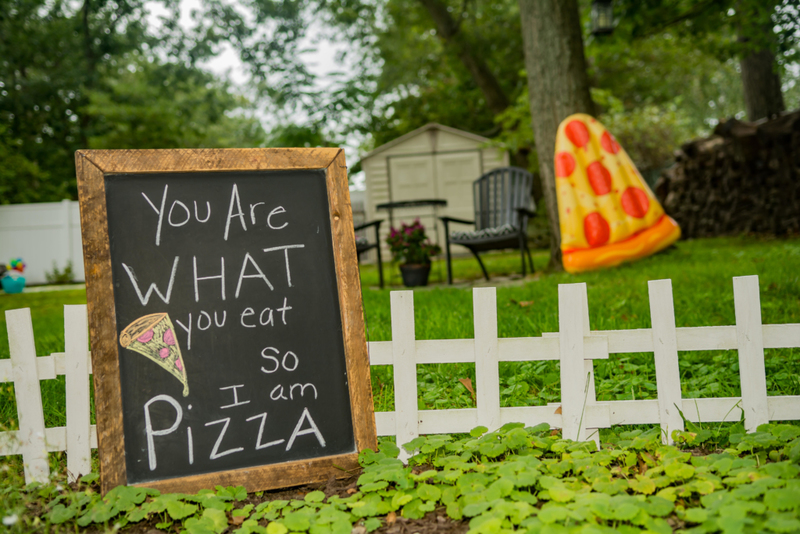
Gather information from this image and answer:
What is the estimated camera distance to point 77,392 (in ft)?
5.08

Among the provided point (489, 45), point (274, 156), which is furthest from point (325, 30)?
point (274, 156)

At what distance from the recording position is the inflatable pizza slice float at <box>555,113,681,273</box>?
15.0ft

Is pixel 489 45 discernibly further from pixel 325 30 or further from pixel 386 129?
pixel 325 30

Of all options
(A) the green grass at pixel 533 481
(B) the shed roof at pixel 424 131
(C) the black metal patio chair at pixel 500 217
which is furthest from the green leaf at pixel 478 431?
(B) the shed roof at pixel 424 131

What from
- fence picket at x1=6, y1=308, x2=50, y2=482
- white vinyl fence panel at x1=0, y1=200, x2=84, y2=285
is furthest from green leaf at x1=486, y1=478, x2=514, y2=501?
white vinyl fence panel at x1=0, y1=200, x2=84, y2=285

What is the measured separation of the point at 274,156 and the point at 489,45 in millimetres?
11274

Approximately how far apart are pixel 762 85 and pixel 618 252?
5915 mm

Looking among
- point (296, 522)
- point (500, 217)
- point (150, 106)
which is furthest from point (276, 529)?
point (150, 106)

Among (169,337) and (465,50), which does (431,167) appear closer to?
(465,50)

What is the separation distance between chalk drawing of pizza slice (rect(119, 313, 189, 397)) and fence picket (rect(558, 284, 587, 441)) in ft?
3.49

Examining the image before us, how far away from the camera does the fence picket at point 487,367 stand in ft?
5.13

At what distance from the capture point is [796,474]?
1.16 meters

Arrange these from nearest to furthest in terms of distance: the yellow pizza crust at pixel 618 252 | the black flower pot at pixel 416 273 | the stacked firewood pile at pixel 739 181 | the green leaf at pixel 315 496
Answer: the green leaf at pixel 315 496, the yellow pizza crust at pixel 618 252, the black flower pot at pixel 416 273, the stacked firewood pile at pixel 739 181

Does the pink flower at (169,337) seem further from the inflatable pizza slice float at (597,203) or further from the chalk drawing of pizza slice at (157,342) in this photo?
the inflatable pizza slice float at (597,203)
